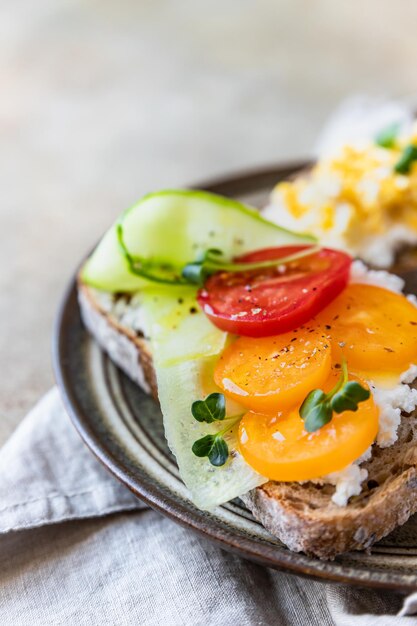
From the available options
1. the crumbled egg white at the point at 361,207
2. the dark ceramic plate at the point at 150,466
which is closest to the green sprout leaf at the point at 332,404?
the dark ceramic plate at the point at 150,466

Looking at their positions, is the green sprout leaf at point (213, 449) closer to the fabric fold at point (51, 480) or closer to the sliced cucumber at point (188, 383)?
the sliced cucumber at point (188, 383)

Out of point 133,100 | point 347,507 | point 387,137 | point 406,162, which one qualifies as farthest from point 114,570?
point 133,100

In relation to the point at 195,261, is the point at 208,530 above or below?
below

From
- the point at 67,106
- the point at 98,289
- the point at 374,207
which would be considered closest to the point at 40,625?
the point at 98,289

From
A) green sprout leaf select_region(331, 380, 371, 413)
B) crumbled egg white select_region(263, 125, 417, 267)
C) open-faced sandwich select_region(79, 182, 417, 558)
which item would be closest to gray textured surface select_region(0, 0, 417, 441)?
open-faced sandwich select_region(79, 182, 417, 558)

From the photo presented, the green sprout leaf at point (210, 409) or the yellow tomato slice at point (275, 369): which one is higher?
the yellow tomato slice at point (275, 369)

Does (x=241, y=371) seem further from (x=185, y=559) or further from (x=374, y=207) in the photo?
(x=374, y=207)

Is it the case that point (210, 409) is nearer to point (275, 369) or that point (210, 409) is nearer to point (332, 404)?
point (275, 369)
